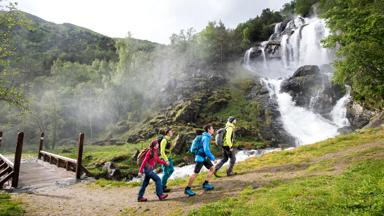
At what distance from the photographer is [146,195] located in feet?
43.7

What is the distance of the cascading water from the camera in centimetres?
4012

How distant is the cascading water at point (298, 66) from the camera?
40.1 meters

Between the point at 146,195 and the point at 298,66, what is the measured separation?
2527 inches

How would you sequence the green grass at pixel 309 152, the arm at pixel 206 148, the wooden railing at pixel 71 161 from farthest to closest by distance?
the wooden railing at pixel 71 161
the green grass at pixel 309 152
the arm at pixel 206 148

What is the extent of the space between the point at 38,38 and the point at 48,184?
151278mm

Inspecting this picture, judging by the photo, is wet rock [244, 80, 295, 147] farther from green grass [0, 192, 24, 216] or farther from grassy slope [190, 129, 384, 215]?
green grass [0, 192, 24, 216]

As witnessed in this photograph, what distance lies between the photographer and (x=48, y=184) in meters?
18.3

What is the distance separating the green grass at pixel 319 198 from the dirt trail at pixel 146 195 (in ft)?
3.71

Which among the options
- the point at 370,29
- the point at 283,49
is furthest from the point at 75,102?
the point at 370,29

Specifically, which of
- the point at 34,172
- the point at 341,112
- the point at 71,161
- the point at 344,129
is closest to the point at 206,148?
the point at 71,161

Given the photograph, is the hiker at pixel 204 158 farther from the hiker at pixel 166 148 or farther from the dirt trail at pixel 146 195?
the hiker at pixel 166 148

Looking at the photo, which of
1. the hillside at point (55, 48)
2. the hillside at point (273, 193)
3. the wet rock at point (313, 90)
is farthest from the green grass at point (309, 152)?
the hillside at point (55, 48)

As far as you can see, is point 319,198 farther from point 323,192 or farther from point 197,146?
point 197,146

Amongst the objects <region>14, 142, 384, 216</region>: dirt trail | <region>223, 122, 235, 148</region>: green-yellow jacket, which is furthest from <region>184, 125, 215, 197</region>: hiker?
<region>223, 122, 235, 148</region>: green-yellow jacket
